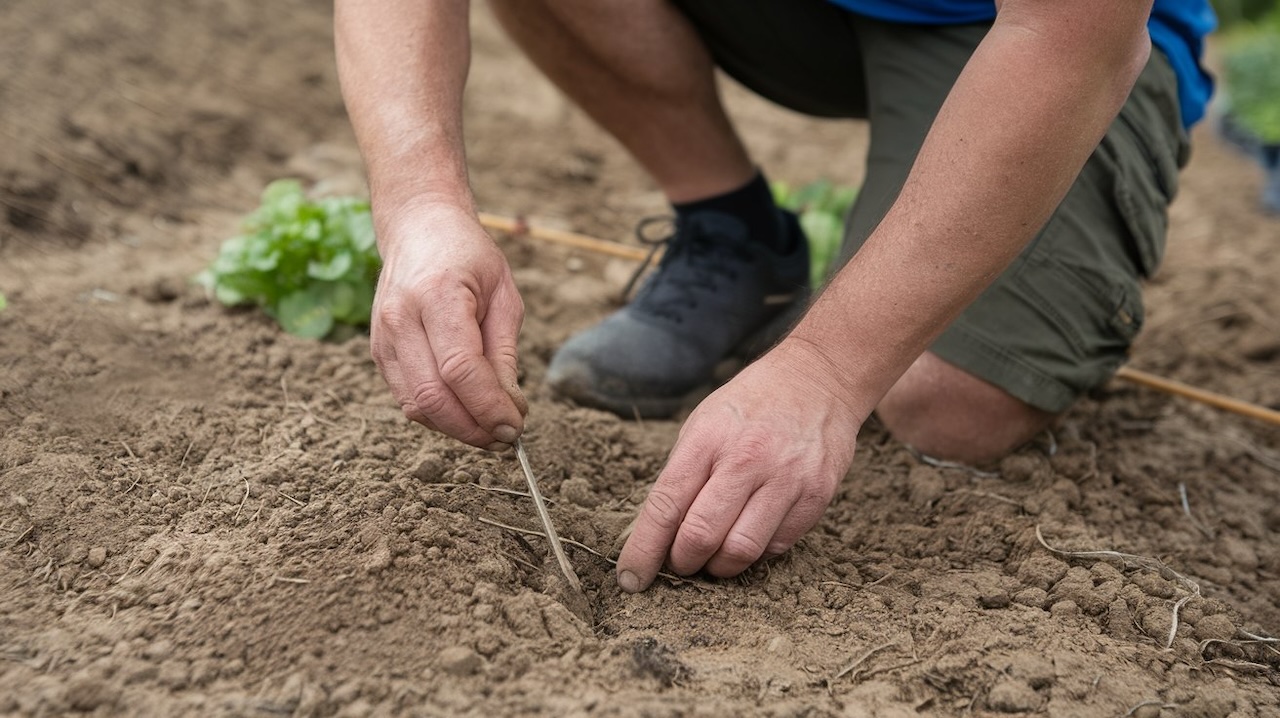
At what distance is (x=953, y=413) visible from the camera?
2068mm

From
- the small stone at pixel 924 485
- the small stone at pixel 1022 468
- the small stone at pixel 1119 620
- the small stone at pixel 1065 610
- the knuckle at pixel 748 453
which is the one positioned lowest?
the small stone at pixel 1022 468

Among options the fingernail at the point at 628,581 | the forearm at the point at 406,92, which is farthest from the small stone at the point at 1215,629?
the forearm at the point at 406,92

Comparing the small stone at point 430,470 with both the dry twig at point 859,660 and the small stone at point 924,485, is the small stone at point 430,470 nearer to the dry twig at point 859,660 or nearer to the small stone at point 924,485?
the dry twig at point 859,660

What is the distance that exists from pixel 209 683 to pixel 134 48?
3.01 metres

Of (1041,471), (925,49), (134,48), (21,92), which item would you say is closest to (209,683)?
(1041,471)

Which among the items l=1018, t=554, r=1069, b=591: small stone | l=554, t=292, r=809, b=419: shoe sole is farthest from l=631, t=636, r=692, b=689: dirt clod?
l=554, t=292, r=809, b=419: shoe sole

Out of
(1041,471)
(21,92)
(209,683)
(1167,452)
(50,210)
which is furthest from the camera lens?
(21,92)

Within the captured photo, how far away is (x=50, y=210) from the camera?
9.05 feet

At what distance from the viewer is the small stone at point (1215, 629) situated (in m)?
1.62

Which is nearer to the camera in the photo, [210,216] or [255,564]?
[255,564]

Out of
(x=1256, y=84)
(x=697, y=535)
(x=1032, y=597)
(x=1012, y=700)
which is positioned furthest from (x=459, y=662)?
(x=1256, y=84)

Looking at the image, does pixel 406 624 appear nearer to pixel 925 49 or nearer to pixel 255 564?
pixel 255 564

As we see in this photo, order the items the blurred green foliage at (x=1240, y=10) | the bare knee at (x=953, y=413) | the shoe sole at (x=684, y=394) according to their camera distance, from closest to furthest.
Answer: the bare knee at (x=953, y=413) < the shoe sole at (x=684, y=394) < the blurred green foliage at (x=1240, y=10)

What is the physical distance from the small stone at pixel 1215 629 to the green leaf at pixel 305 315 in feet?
5.53
